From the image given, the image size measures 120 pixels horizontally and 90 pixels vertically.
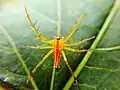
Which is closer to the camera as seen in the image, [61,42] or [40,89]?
[40,89]

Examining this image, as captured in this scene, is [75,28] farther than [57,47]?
No

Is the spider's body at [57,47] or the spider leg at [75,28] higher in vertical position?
the spider leg at [75,28]

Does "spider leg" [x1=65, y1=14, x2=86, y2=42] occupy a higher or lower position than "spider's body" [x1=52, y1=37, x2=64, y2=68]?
higher

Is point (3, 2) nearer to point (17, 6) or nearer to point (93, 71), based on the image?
point (17, 6)

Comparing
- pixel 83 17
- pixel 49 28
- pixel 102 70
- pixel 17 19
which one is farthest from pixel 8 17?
pixel 102 70

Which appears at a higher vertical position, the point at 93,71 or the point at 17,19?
the point at 17,19

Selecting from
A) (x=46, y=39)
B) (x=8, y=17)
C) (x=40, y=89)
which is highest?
(x=8, y=17)

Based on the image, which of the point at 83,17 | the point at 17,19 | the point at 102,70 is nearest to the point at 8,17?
the point at 17,19
